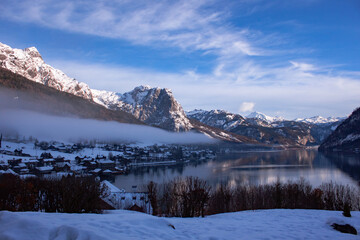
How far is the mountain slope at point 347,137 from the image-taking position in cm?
14624

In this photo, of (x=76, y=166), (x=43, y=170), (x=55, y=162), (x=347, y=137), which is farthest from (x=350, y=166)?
(x=347, y=137)

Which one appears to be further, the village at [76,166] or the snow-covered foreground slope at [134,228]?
the village at [76,166]

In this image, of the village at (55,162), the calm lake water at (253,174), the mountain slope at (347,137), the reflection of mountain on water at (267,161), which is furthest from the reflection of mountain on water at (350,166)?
the village at (55,162)

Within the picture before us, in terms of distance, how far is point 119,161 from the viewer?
9306cm

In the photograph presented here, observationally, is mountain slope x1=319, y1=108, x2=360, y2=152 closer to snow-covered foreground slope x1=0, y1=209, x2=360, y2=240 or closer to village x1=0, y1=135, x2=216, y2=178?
village x1=0, y1=135, x2=216, y2=178

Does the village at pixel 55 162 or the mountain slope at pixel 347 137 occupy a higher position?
the mountain slope at pixel 347 137

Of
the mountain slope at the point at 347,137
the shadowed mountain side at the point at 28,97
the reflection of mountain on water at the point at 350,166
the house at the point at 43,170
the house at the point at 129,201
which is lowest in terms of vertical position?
the house at the point at 43,170

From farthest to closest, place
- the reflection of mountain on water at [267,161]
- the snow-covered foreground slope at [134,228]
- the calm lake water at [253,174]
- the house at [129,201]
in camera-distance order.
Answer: the reflection of mountain on water at [267,161] → the calm lake water at [253,174] → the house at [129,201] → the snow-covered foreground slope at [134,228]

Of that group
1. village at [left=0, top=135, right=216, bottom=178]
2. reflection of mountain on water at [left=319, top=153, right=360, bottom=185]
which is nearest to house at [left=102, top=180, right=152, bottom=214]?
village at [left=0, top=135, right=216, bottom=178]

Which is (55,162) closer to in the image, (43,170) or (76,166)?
(76,166)

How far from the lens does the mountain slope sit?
480ft

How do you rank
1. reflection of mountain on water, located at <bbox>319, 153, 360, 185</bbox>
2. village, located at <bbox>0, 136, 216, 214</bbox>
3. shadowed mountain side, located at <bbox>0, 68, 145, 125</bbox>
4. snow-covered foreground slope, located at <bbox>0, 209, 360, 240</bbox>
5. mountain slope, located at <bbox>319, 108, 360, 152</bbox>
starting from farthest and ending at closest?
shadowed mountain side, located at <bbox>0, 68, 145, 125</bbox> → mountain slope, located at <bbox>319, 108, 360, 152</bbox> → reflection of mountain on water, located at <bbox>319, 153, 360, 185</bbox> → village, located at <bbox>0, 136, 216, 214</bbox> → snow-covered foreground slope, located at <bbox>0, 209, 360, 240</bbox>

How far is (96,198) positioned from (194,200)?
25.8ft

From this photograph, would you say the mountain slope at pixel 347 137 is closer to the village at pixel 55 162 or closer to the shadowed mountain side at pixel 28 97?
the village at pixel 55 162
